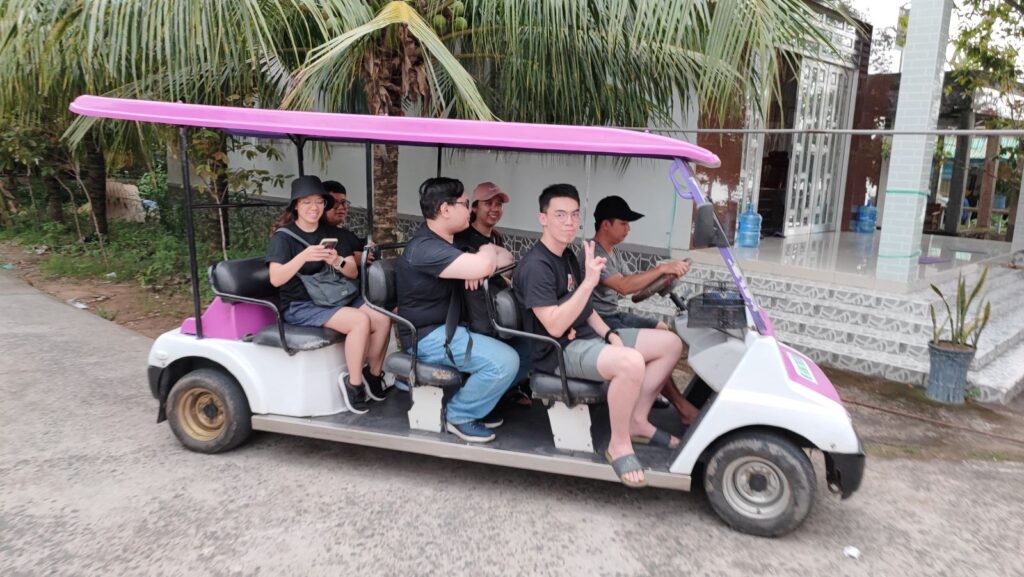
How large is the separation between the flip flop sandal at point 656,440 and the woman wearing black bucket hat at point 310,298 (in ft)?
5.11

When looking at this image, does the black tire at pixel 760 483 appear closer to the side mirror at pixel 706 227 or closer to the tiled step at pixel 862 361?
the side mirror at pixel 706 227

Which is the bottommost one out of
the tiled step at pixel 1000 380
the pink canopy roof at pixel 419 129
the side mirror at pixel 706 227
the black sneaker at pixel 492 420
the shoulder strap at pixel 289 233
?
the tiled step at pixel 1000 380

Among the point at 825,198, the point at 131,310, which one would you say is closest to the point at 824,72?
the point at 825,198

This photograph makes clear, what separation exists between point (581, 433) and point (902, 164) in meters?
4.50

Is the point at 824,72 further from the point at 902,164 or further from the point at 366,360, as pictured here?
the point at 366,360

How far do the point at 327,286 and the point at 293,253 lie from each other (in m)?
0.27

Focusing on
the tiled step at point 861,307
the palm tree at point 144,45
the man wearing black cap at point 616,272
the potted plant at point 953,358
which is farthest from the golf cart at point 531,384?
the tiled step at point 861,307

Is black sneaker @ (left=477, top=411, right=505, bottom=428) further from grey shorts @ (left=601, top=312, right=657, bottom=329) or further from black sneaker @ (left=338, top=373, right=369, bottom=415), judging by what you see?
grey shorts @ (left=601, top=312, right=657, bottom=329)

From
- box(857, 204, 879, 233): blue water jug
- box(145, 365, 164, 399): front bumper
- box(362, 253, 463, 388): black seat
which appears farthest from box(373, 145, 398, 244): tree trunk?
box(857, 204, 879, 233): blue water jug

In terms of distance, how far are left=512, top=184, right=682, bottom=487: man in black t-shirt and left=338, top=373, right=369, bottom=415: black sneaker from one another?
45.0 inches

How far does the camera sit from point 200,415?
4121 millimetres

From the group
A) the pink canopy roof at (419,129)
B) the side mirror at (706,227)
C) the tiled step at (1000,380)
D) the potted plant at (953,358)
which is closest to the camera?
the side mirror at (706,227)

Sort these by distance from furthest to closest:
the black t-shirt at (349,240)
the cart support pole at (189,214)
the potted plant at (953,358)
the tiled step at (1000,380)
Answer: the tiled step at (1000,380)
the potted plant at (953,358)
the black t-shirt at (349,240)
the cart support pole at (189,214)

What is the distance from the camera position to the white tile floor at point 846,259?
263 inches
